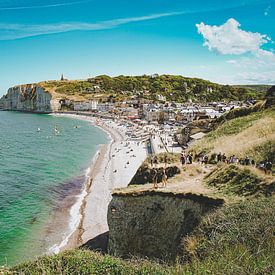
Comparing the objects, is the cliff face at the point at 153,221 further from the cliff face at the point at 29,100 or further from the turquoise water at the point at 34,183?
the cliff face at the point at 29,100

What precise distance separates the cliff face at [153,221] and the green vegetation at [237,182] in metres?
1.51

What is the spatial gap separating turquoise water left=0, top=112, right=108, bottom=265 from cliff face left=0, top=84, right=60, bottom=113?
80467 mm

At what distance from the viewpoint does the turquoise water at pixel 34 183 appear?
25.1m

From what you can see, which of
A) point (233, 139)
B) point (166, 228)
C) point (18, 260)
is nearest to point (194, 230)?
point (166, 228)

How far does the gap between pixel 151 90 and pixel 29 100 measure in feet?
209

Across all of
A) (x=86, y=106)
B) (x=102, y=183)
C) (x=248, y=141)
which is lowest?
(x=102, y=183)

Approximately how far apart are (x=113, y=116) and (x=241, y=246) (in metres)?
118

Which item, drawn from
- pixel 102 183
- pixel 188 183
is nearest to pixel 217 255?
pixel 188 183

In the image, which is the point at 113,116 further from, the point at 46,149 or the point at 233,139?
the point at 233,139

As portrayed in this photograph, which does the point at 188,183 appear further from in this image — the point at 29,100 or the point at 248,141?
the point at 29,100

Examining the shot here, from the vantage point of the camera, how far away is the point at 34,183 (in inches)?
1569

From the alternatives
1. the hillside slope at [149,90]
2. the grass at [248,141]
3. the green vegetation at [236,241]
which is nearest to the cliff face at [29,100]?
the hillside slope at [149,90]

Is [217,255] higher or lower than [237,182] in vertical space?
lower

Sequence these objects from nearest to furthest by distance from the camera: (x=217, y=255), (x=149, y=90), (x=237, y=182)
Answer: (x=217, y=255) → (x=237, y=182) → (x=149, y=90)
